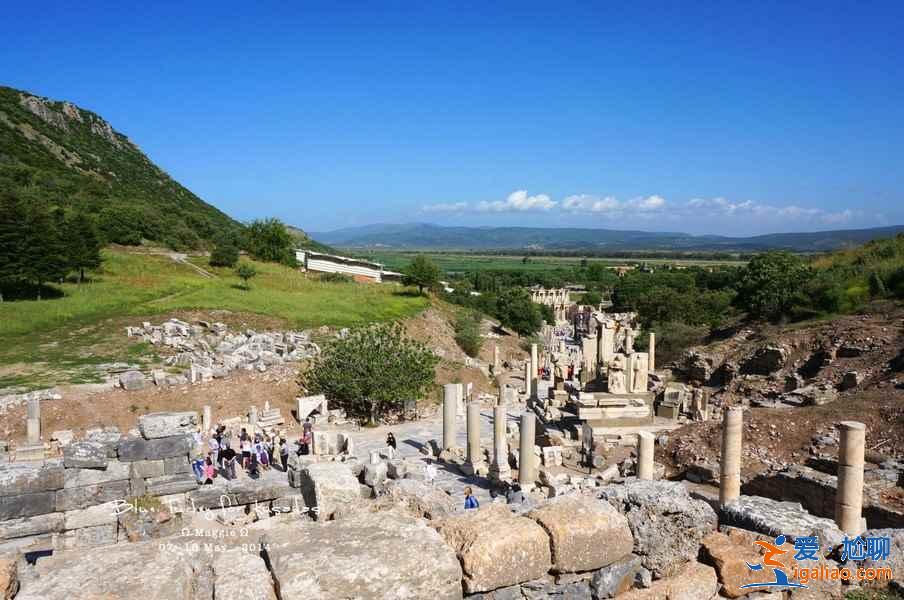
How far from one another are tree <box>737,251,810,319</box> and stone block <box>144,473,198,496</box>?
113 feet

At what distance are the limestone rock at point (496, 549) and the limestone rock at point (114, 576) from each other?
2.00m

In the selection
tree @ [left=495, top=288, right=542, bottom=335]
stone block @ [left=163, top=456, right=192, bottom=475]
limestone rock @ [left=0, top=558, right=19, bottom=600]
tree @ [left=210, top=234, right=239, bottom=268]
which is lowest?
tree @ [left=495, top=288, right=542, bottom=335]

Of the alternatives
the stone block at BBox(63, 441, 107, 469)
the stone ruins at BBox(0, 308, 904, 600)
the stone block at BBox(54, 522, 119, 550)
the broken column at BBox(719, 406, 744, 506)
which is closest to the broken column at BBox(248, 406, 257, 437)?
the stone ruins at BBox(0, 308, 904, 600)

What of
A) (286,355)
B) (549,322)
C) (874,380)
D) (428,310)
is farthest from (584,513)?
(549,322)

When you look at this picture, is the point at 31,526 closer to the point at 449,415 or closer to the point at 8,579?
the point at 8,579

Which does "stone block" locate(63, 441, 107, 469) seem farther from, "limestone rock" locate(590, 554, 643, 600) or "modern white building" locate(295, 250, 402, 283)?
"modern white building" locate(295, 250, 402, 283)

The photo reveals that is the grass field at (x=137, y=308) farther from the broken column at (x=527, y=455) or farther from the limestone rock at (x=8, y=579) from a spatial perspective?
the limestone rock at (x=8, y=579)

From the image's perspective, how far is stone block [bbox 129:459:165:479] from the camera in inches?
380

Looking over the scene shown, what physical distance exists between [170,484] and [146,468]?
45cm

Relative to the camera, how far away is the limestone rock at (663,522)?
5.58 meters

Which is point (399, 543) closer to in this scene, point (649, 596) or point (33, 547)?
point (649, 596)

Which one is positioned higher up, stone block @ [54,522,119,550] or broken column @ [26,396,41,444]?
stone block @ [54,522,119,550]

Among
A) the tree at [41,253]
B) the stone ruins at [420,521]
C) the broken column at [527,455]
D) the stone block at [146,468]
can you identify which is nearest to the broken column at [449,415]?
the stone ruins at [420,521]

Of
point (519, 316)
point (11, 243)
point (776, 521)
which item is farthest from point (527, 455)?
point (519, 316)
